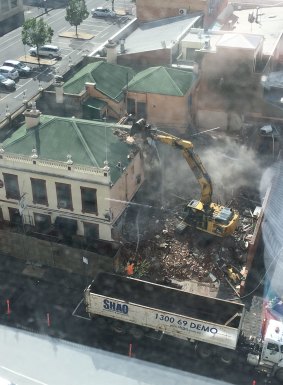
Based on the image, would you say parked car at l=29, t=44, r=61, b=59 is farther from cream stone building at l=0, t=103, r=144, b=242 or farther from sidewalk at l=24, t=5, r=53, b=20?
cream stone building at l=0, t=103, r=144, b=242

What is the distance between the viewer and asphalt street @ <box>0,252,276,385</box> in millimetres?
31609

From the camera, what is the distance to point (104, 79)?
48.3 metres

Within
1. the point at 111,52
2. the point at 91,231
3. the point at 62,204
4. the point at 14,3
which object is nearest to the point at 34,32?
the point at 111,52

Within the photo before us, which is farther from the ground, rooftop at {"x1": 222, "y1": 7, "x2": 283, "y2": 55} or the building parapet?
the building parapet

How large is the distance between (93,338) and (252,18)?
164 ft

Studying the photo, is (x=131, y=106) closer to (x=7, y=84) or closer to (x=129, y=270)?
(x=129, y=270)

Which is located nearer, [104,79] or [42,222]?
[42,222]

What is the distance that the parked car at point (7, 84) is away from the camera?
2566 inches

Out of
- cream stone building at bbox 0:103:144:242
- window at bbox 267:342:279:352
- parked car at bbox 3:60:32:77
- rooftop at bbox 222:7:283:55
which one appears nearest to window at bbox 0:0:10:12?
parked car at bbox 3:60:32:77

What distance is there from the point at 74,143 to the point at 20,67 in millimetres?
35532

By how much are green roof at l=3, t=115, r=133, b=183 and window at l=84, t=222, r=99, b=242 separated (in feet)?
12.2

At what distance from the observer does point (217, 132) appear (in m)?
53.1

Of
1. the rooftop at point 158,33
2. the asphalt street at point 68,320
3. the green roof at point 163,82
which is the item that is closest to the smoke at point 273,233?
the asphalt street at point 68,320

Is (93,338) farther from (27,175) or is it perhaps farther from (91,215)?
(27,175)
